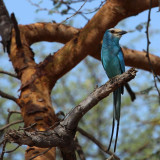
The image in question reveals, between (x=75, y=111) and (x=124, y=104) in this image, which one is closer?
(x=75, y=111)

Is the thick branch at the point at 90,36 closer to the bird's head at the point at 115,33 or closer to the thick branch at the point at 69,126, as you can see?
the bird's head at the point at 115,33

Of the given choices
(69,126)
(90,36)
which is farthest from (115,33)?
(69,126)

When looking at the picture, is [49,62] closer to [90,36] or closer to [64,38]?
[90,36]

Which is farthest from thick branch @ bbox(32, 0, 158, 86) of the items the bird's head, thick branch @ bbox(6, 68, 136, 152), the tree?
thick branch @ bbox(6, 68, 136, 152)

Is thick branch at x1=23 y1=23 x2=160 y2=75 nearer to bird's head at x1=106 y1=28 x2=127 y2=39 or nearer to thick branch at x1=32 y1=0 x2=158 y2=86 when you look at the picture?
bird's head at x1=106 y1=28 x2=127 y2=39

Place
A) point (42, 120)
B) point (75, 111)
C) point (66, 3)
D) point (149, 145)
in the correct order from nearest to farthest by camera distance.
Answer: point (75, 111), point (42, 120), point (66, 3), point (149, 145)

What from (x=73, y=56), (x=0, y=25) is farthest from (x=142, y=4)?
(x=0, y=25)

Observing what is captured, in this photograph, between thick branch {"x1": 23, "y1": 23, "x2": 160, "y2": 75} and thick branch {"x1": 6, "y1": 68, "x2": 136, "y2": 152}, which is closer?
thick branch {"x1": 6, "y1": 68, "x2": 136, "y2": 152}

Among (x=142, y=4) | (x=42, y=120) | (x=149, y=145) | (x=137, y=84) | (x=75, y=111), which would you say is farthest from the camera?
(x=137, y=84)

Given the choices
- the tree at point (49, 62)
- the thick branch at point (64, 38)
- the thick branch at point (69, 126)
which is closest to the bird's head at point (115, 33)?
the thick branch at point (64, 38)

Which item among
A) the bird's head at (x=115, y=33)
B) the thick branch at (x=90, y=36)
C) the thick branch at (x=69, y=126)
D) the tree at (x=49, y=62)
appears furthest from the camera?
the bird's head at (x=115, y=33)

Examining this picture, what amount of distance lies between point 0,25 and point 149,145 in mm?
4459

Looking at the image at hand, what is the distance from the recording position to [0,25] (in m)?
5.00

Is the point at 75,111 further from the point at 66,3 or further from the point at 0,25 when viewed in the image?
the point at 0,25
